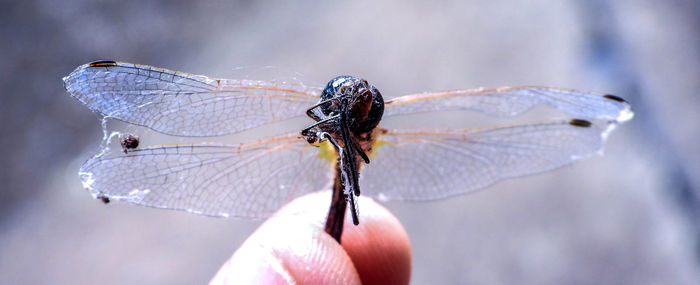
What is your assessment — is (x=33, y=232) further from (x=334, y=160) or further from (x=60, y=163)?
(x=334, y=160)

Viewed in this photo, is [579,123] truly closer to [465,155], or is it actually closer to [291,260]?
[465,155]

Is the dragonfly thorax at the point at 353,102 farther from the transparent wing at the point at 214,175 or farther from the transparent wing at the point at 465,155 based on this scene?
the transparent wing at the point at 465,155

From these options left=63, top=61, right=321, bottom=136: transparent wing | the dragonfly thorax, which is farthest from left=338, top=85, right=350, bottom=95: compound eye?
left=63, top=61, right=321, bottom=136: transparent wing

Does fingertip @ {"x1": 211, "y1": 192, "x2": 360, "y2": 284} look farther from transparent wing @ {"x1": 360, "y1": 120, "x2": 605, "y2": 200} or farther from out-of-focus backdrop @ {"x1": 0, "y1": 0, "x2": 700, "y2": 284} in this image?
out-of-focus backdrop @ {"x1": 0, "y1": 0, "x2": 700, "y2": 284}

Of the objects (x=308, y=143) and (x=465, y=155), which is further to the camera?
(x=465, y=155)

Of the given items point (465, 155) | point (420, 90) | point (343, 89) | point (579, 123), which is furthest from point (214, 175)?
point (420, 90)

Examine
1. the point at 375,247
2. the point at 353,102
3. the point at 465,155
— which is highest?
the point at 353,102
